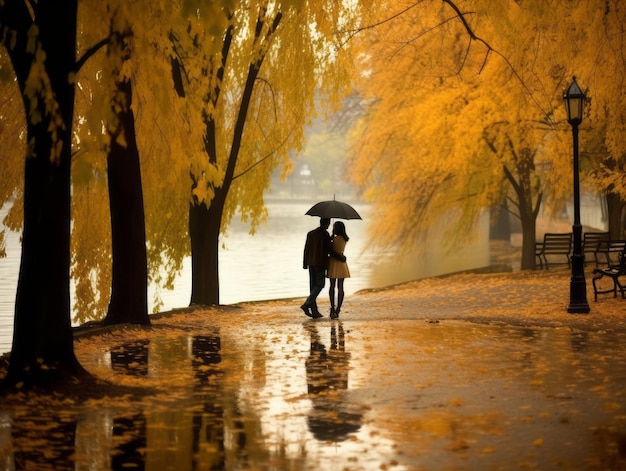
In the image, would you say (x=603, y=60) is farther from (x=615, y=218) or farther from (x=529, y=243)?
(x=529, y=243)

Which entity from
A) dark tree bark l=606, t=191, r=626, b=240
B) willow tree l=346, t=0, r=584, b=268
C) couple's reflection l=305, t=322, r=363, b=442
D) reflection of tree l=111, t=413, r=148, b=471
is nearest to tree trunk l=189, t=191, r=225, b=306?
couple's reflection l=305, t=322, r=363, b=442

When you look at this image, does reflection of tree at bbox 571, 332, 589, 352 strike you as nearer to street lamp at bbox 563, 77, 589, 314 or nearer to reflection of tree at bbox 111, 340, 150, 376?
street lamp at bbox 563, 77, 589, 314

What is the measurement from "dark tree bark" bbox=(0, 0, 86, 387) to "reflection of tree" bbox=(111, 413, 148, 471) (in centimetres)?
173

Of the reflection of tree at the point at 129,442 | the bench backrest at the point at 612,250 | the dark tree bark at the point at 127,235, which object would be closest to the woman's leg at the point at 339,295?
the dark tree bark at the point at 127,235

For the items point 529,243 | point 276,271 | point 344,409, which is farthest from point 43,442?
point 276,271

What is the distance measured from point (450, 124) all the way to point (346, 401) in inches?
709

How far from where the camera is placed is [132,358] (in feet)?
43.5

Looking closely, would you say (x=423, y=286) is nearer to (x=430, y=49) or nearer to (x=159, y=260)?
(x=430, y=49)

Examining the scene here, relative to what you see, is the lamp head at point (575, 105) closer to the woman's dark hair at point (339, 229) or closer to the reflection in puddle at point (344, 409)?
the woman's dark hair at point (339, 229)

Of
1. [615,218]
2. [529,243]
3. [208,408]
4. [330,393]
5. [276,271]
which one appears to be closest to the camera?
[208,408]

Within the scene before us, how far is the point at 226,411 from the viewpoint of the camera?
9.62 metres

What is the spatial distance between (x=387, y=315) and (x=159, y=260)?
6143 mm

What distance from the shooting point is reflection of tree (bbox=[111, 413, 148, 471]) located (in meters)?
7.66

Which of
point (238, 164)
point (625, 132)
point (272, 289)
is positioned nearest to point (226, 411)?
point (238, 164)
